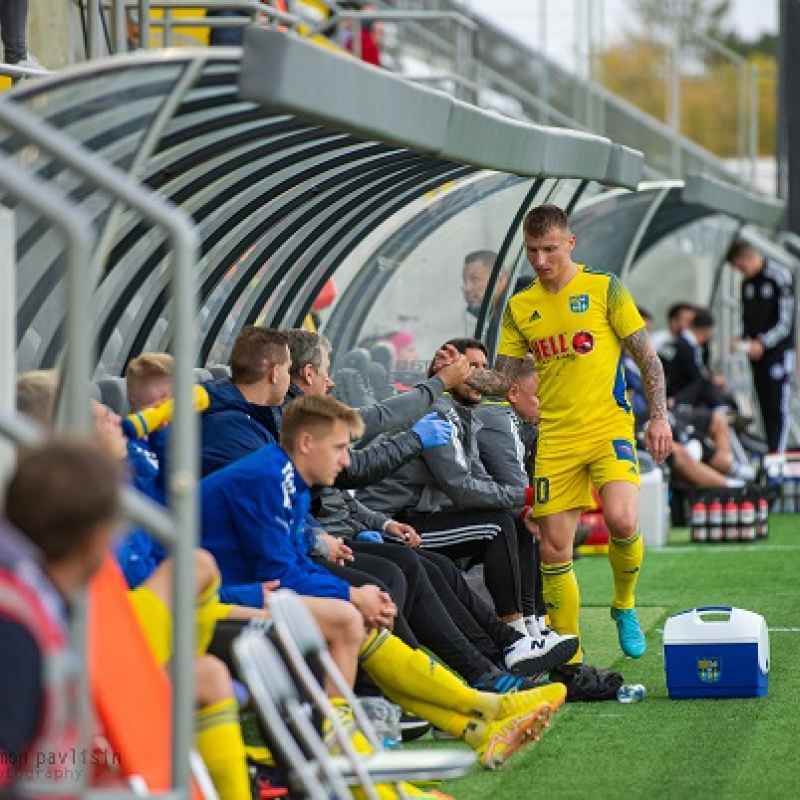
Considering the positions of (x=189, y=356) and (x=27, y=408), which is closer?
(x=189, y=356)

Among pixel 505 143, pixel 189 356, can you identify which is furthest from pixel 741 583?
pixel 189 356

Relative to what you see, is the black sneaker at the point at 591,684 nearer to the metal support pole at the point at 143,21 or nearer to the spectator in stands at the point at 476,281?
the spectator in stands at the point at 476,281

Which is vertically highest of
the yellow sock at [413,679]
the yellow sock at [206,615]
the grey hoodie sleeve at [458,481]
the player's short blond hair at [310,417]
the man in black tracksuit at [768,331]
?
the player's short blond hair at [310,417]

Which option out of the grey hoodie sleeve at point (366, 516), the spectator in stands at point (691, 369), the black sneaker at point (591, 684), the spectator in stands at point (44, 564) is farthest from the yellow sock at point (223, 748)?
the spectator in stands at point (691, 369)

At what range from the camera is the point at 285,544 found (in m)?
6.71

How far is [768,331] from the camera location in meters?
20.6

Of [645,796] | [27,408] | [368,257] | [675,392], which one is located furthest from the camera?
[675,392]

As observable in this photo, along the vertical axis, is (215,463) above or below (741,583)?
above

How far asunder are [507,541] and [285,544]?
8.82 ft

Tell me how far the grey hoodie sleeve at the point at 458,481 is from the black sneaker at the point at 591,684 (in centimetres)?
94

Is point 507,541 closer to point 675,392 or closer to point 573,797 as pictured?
point 573,797

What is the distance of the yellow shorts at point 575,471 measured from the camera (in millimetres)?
9125

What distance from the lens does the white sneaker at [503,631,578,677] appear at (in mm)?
8391

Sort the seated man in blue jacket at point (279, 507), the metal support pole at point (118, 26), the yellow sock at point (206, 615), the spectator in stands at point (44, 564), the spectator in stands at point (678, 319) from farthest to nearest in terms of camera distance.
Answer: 1. the spectator in stands at point (678, 319)
2. the metal support pole at point (118, 26)
3. the seated man in blue jacket at point (279, 507)
4. the yellow sock at point (206, 615)
5. the spectator in stands at point (44, 564)
